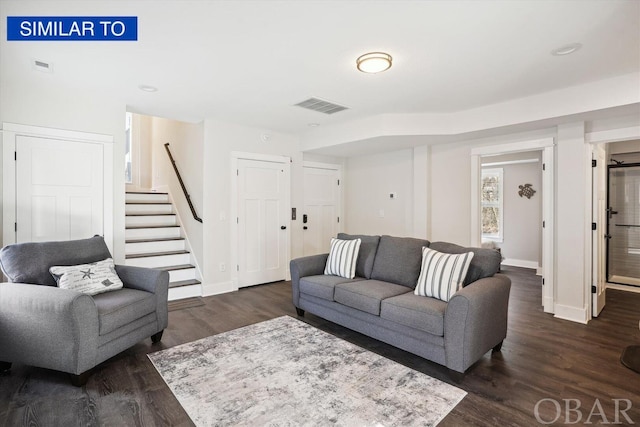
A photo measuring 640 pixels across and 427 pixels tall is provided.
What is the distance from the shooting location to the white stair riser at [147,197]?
564 cm

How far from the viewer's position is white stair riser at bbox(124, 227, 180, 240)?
4880mm

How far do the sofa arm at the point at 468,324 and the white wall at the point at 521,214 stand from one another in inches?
182

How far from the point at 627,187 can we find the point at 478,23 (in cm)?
494

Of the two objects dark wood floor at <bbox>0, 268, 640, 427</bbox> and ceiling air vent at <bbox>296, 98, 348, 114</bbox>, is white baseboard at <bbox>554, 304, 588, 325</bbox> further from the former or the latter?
ceiling air vent at <bbox>296, 98, 348, 114</bbox>


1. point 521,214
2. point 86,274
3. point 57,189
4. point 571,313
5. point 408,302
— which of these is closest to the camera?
point 408,302

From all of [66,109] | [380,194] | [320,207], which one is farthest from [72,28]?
[380,194]

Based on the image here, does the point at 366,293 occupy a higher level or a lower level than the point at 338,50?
lower

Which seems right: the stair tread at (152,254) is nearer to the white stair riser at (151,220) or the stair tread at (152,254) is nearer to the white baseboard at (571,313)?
the white stair riser at (151,220)

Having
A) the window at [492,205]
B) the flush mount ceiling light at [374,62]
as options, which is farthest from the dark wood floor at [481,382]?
the window at [492,205]

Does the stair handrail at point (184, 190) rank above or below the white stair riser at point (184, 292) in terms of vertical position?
above

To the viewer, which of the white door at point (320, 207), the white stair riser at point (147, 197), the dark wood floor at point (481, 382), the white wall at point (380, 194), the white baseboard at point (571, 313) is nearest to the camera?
the dark wood floor at point (481, 382)

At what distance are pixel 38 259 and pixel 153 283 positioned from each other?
36.6 inches

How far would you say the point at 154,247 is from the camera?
488 cm

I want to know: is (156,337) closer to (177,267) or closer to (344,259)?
(177,267)
